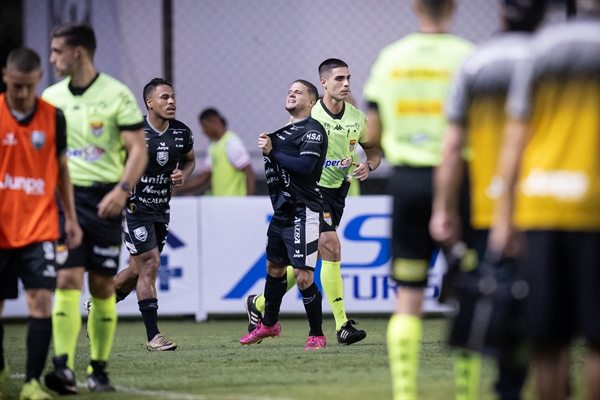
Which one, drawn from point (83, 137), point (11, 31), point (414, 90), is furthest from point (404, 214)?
point (11, 31)

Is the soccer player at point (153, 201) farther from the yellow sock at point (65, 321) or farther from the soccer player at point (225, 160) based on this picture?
the soccer player at point (225, 160)

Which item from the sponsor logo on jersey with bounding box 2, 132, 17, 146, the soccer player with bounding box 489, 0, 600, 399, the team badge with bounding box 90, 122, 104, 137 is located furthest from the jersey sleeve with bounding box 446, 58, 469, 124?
the sponsor logo on jersey with bounding box 2, 132, 17, 146

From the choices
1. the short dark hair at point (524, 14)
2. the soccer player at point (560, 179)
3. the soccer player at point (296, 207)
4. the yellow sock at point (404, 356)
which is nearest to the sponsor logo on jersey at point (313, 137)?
the soccer player at point (296, 207)

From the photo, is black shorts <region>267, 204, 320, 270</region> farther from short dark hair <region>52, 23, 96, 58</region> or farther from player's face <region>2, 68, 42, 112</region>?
player's face <region>2, 68, 42, 112</region>

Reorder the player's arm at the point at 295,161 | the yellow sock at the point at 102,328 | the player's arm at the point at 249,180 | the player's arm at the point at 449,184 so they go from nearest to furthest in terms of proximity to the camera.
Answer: the player's arm at the point at 449,184, the yellow sock at the point at 102,328, the player's arm at the point at 295,161, the player's arm at the point at 249,180

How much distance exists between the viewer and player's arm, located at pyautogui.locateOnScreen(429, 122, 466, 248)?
4.27 metres

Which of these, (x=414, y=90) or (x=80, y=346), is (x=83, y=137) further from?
(x=80, y=346)

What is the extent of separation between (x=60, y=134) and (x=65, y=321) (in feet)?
3.54

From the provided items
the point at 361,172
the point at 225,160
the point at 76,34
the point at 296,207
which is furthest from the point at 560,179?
the point at 225,160

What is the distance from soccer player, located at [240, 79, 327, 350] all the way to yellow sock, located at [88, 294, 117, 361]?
2430 millimetres

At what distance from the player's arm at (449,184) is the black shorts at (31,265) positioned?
7.42 feet

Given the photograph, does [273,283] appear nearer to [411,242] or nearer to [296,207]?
[296,207]

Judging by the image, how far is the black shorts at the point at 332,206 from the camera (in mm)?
9000

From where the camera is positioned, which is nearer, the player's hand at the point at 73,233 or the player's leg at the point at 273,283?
the player's hand at the point at 73,233
